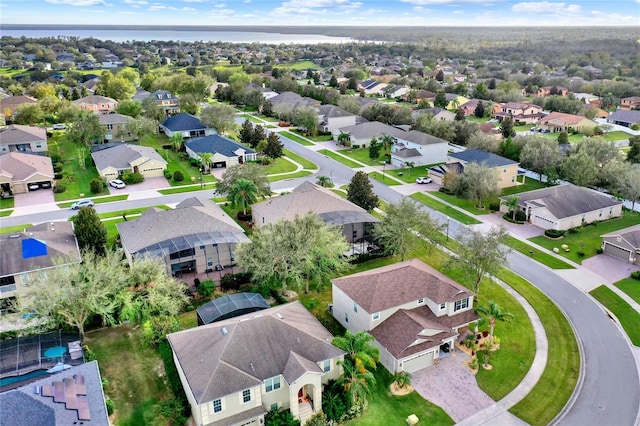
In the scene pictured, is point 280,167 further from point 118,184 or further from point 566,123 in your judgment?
point 566,123

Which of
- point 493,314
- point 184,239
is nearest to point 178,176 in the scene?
point 184,239

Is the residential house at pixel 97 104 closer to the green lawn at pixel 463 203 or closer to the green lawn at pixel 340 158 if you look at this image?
the green lawn at pixel 340 158

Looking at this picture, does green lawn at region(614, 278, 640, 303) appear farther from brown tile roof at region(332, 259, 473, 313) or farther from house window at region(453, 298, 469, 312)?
brown tile roof at region(332, 259, 473, 313)

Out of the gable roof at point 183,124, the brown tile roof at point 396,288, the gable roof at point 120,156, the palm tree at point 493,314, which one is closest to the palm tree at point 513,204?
the brown tile roof at point 396,288

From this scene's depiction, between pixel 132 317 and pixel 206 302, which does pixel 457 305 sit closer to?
pixel 206 302

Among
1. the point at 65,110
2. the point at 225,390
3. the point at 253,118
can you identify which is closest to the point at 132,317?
the point at 225,390

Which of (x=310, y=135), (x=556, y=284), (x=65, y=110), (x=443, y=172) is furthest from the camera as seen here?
(x=310, y=135)
